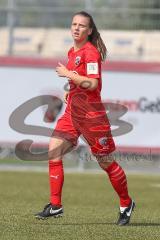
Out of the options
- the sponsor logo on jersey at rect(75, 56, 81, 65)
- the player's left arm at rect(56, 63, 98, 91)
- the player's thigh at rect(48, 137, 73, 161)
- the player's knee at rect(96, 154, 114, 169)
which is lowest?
the player's knee at rect(96, 154, 114, 169)

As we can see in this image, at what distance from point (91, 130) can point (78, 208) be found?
2.64 m

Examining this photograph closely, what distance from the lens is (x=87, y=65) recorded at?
9.03 metres

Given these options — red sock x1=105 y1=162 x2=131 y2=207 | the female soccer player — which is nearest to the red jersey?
the female soccer player

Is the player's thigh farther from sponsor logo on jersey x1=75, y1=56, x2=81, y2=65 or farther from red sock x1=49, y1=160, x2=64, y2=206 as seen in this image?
sponsor logo on jersey x1=75, y1=56, x2=81, y2=65

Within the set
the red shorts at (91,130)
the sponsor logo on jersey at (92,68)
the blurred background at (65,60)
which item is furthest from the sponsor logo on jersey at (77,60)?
the blurred background at (65,60)

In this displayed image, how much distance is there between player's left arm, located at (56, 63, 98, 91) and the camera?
887cm

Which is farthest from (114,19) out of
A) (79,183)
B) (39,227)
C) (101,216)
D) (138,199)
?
(39,227)

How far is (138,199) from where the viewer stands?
13.6 meters

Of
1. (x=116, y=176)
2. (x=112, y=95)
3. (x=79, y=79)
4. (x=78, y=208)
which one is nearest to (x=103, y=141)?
(x=116, y=176)

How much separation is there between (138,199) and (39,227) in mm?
4881

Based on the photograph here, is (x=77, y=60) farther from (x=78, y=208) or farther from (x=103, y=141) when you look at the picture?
(x=78, y=208)

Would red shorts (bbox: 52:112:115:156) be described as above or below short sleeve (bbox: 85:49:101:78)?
below

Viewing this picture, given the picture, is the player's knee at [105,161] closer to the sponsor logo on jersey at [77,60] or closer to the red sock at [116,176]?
the red sock at [116,176]

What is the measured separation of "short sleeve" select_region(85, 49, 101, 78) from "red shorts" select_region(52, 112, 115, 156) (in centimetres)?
50
